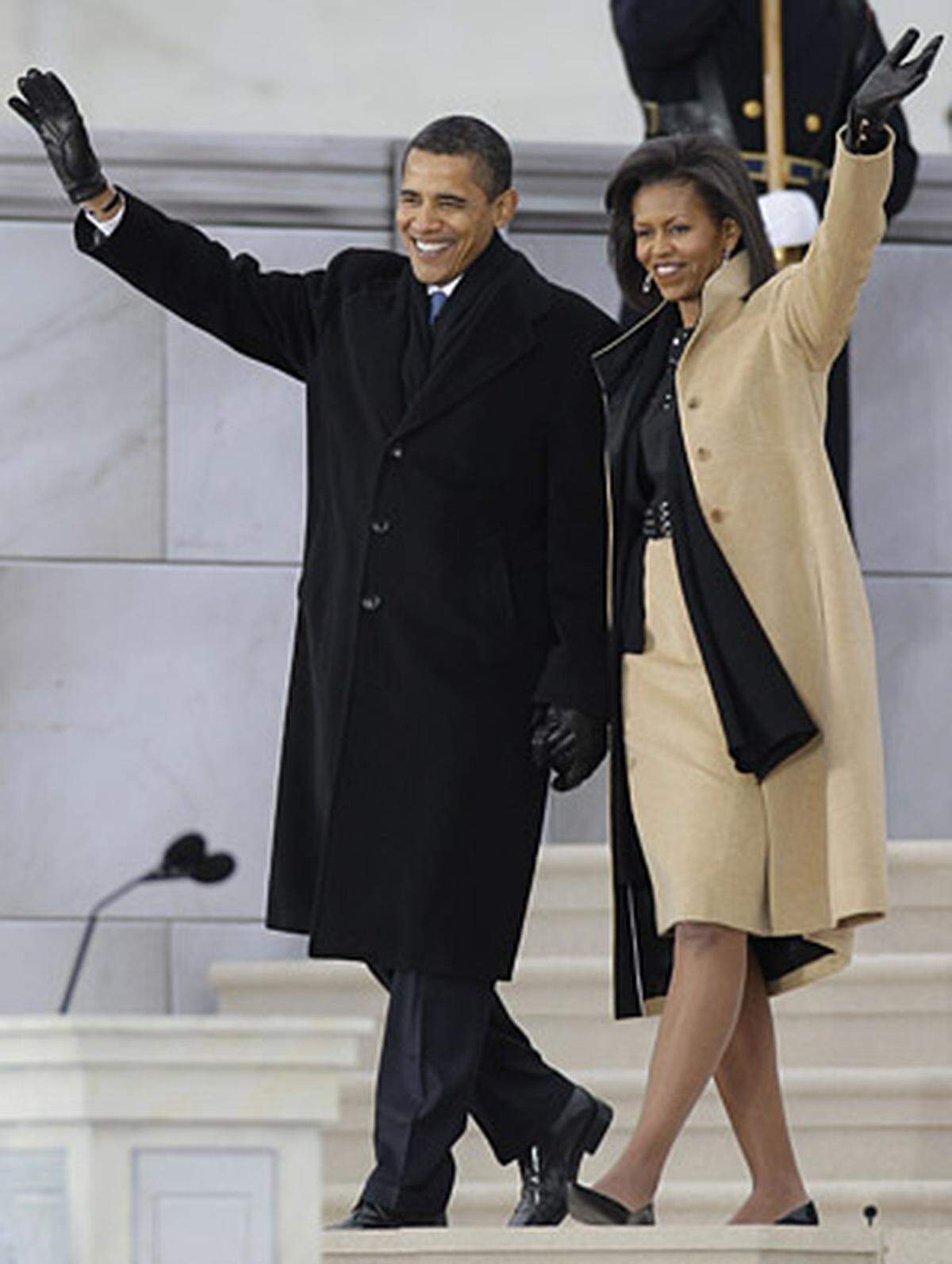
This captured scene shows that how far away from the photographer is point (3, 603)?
8328 millimetres

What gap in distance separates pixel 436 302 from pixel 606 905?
2.25 metres

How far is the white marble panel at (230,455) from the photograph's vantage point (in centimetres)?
839

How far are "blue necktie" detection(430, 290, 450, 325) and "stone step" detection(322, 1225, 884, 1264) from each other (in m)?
1.34

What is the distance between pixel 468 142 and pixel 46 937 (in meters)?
3.27

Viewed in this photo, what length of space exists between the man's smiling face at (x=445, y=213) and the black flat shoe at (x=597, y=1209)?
1.30 m

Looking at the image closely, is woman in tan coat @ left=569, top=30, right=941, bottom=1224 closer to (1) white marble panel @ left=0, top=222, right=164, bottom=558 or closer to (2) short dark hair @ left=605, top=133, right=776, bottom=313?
(2) short dark hair @ left=605, top=133, right=776, bottom=313

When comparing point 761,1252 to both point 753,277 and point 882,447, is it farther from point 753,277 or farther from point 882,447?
point 882,447

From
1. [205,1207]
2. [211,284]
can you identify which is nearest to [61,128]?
[211,284]

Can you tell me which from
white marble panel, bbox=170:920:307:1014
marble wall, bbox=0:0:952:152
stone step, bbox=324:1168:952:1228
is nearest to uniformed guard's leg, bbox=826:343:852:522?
white marble panel, bbox=170:920:307:1014

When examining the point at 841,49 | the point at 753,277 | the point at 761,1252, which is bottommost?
the point at 761,1252

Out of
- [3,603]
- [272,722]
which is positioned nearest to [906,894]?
[272,722]

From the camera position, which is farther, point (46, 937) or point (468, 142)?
point (46, 937)

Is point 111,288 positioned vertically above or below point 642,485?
above

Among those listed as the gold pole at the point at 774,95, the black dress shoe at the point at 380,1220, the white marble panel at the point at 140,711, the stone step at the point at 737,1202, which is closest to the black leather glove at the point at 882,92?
the black dress shoe at the point at 380,1220
